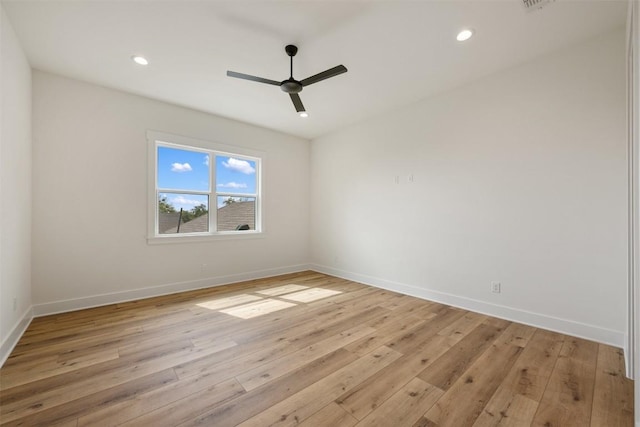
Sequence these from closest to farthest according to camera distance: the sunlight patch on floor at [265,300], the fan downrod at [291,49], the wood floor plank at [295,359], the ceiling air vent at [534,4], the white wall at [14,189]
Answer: the wood floor plank at [295,359]
the ceiling air vent at [534,4]
the white wall at [14,189]
the fan downrod at [291,49]
the sunlight patch on floor at [265,300]

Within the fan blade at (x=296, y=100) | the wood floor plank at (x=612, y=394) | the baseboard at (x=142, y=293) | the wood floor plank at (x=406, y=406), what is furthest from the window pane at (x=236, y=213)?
the wood floor plank at (x=612, y=394)

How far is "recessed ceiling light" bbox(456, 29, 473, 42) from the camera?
2426mm

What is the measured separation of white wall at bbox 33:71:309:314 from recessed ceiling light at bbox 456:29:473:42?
3.63 meters

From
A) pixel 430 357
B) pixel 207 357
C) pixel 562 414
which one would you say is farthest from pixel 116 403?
pixel 562 414

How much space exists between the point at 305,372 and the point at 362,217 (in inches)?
121

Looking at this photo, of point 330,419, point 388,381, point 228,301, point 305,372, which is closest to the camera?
point 330,419

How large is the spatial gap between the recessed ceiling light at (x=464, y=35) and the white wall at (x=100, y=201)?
3630mm

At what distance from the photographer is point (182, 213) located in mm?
4246

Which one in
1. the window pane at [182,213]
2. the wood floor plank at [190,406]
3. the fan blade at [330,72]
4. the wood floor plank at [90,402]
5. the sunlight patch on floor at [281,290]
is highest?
the fan blade at [330,72]

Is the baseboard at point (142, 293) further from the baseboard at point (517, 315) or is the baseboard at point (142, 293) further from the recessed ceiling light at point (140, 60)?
the recessed ceiling light at point (140, 60)

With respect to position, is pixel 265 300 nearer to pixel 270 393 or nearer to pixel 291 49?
pixel 270 393

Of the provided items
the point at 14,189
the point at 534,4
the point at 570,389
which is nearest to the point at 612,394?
the point at 570,389

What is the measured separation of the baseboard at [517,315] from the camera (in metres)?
2.50

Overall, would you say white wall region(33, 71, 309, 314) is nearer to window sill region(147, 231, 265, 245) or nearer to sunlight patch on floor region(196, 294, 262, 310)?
window sill region(147, 231, 265, 245)
